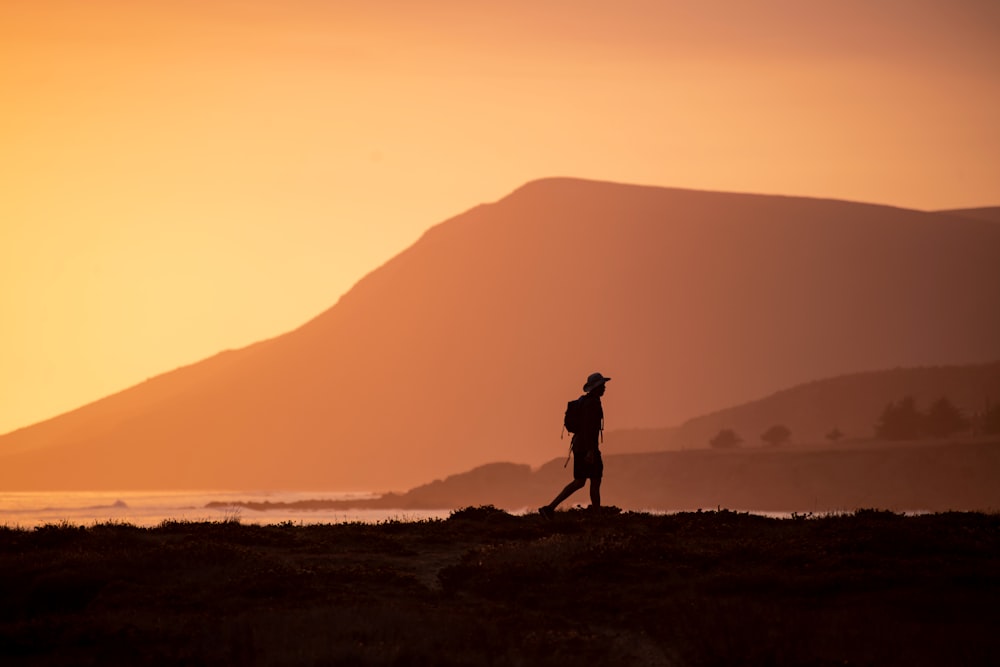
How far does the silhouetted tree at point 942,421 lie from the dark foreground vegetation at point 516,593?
542ft

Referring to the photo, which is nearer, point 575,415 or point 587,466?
point 587,466

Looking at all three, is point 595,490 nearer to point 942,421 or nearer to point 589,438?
point 589,438

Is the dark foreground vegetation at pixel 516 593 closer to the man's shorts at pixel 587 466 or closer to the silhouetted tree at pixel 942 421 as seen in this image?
the man's shorts at pixel 587 466

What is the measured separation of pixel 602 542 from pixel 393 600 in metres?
5.95

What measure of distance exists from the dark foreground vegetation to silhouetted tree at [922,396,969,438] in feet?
542

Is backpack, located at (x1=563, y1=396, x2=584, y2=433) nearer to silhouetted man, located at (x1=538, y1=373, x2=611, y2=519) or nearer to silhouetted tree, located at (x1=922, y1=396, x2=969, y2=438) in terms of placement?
silhouetted man, located at (x1=538, y1=373, x2=611, y2=519)

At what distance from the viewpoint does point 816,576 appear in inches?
1104

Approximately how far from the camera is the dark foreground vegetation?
23141mm

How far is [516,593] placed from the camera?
2786 centimetres

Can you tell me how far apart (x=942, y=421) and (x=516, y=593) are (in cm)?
17708

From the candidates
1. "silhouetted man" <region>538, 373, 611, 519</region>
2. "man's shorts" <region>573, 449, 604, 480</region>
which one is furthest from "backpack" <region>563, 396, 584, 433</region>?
"man's shorts" <region>573, 449, 604, 480</region>

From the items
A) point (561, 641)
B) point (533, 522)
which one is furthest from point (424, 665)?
point (533, 522)

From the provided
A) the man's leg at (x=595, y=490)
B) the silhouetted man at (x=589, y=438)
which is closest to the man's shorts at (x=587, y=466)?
the silhouetted man at (x=589, y=438)

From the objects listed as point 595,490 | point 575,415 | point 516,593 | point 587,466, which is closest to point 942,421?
point 595,490
